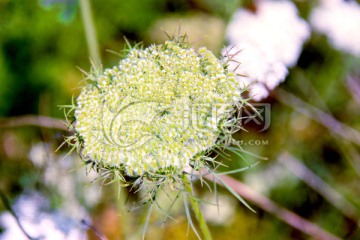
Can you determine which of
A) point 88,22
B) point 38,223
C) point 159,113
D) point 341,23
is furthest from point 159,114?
point 341,23

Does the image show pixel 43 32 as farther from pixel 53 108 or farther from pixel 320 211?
pixel 320 211

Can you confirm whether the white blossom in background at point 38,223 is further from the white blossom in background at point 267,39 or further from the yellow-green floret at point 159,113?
the white blossom in background at point 267,39

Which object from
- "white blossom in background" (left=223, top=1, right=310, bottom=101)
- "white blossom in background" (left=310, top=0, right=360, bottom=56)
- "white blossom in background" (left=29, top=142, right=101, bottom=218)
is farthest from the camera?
"white blossom in background" (left=310, top=0, right=360, bottom=56)

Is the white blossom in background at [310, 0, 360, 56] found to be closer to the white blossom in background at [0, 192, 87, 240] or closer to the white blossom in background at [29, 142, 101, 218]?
the white blossom in background at [29, 142, 101, 218]

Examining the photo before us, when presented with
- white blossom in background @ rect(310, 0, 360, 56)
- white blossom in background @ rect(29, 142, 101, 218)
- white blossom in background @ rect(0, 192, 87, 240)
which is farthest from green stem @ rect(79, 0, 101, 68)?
Answer: white blossom in background @ rect(310, 0, 360, 56)

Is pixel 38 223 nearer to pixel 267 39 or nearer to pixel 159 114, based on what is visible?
pixel 159 114

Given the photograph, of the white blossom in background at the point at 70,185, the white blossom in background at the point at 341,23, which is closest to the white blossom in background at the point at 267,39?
the white blossom in background at the point at 341,23

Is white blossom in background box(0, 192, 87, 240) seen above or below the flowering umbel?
below
